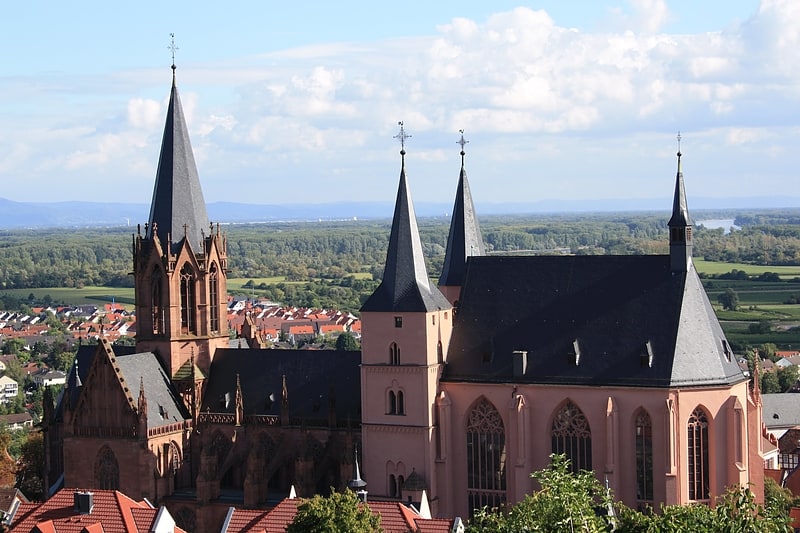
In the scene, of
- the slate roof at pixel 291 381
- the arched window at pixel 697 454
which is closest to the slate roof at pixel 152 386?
the slate roof at pixel 291 381

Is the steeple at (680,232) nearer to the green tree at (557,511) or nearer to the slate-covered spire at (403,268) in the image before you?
the slate-covered spire at (403,268)

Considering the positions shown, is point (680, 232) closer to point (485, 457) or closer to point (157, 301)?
point (485, 457)

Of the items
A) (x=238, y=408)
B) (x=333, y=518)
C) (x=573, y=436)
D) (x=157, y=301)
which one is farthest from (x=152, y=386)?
(x=333, y=518)

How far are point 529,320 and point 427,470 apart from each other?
34.7 ft

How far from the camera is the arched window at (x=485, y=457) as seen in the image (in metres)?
79.4

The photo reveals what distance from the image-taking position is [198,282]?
288ft

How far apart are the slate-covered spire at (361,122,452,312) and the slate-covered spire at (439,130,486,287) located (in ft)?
17.2

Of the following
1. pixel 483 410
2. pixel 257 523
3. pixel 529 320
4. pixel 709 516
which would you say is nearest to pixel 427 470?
pixel 483 410

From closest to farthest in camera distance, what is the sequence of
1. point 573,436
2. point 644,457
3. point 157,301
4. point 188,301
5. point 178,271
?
point 644,457
point 573,436
point 178,271
point 157,301
point 188,301

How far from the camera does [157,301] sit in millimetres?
87625

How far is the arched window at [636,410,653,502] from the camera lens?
7519cm

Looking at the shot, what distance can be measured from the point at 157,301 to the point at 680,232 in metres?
33.4

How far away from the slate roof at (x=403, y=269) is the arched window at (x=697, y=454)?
15.9 metres

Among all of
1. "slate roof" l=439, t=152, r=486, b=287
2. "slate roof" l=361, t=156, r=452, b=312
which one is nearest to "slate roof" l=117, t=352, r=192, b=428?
"slate roof" l=361, t=156, r=452, b=312
